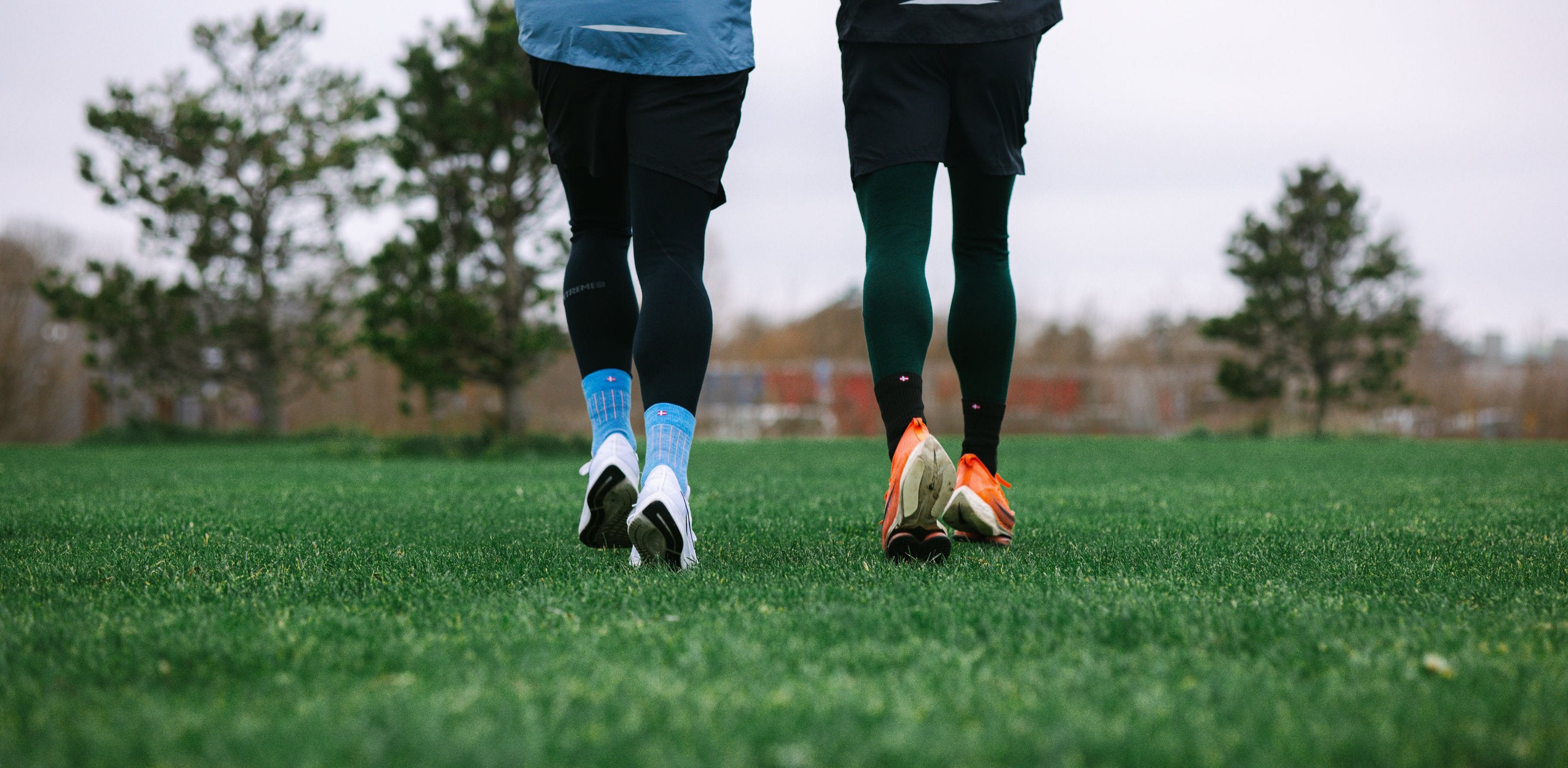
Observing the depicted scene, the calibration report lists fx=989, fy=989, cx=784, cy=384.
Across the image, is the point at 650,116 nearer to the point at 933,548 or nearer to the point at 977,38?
the point at 977,38

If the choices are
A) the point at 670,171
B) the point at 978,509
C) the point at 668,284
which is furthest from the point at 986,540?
the point at 670,171

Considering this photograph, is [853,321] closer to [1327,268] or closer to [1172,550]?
[1327,268]

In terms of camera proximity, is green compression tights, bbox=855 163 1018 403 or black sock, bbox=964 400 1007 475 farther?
black sock, bbox=964 400 1007 475

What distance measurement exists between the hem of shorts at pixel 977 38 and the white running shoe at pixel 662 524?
3.14 ft

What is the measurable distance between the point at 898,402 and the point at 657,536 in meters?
0.54

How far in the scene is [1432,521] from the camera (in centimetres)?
267

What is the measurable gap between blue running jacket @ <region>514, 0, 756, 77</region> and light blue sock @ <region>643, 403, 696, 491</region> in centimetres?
65

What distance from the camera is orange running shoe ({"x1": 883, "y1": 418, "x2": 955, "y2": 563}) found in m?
1.74

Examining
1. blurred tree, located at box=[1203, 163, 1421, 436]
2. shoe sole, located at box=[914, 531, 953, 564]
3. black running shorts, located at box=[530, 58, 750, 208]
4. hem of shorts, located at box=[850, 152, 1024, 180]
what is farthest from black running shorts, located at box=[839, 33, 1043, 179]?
blurred tree, located at box=[1203, 163, 1421, 436]

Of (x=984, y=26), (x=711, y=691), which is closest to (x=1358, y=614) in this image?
(x=711, y=691)

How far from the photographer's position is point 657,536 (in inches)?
68.1

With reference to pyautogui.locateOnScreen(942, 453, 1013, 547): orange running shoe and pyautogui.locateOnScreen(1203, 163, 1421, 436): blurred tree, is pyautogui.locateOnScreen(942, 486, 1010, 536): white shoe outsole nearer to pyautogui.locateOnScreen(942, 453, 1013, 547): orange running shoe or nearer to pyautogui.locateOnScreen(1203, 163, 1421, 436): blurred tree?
pyautogui.locateOnScreen(942, 453, 1013, 547): orange running shoe

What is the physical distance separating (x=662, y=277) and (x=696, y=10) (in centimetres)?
51

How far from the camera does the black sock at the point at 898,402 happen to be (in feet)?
6.22
